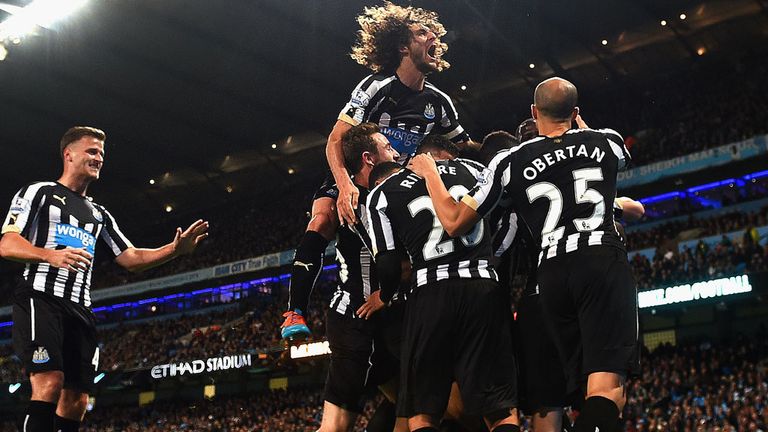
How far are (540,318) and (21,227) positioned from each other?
376 cm

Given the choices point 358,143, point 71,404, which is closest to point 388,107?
point 358,143

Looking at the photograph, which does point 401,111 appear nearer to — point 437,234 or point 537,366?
point 437,234

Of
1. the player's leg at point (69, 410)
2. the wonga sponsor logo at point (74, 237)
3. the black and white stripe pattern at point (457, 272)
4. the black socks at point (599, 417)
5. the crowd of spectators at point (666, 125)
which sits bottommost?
the black socks at point (599, 417)

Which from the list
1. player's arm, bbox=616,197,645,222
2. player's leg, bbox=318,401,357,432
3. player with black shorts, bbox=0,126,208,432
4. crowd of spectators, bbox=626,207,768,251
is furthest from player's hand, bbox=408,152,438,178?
crowd of spectators, bbox=626,207,768,251

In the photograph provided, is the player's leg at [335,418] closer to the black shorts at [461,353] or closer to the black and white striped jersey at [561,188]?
the black shorts at [461,353]

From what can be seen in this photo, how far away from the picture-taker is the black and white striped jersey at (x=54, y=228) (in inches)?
225

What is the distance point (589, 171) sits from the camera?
4.57 meters

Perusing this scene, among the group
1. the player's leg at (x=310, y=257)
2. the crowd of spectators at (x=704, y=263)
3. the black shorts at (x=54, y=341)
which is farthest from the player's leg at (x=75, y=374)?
the crowd of spectators at (x=704, y=263)

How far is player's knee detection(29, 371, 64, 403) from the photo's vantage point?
17.3 feet

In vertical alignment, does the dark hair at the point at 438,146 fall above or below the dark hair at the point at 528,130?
below

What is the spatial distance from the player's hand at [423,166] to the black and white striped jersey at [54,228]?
2.60 meters

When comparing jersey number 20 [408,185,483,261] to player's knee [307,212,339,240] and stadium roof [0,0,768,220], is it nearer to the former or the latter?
player's knee [307,212,339,240]

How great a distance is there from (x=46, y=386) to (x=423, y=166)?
2.90m

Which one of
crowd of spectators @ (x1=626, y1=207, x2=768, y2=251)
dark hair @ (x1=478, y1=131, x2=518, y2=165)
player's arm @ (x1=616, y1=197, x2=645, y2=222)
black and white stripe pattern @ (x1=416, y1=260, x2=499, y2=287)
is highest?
crowd of spectators @ (x1=626, y1=207, x2=768, y2=251)
